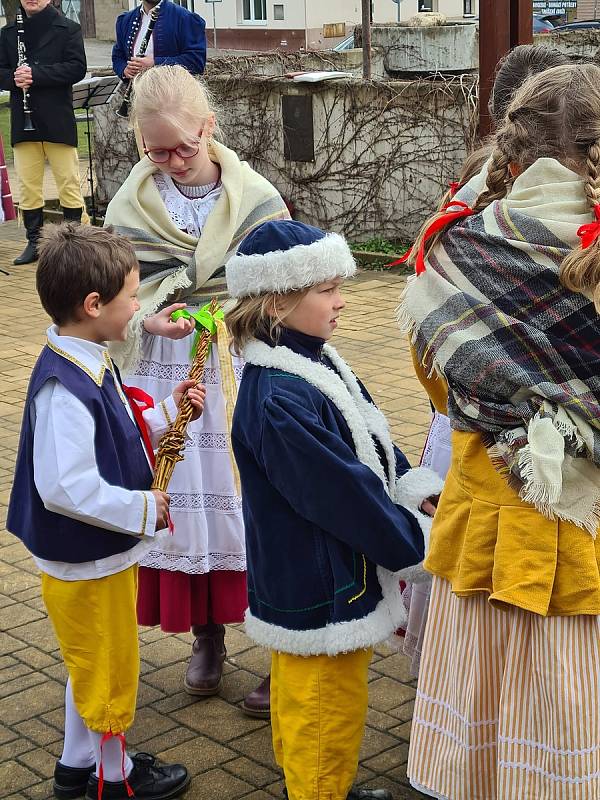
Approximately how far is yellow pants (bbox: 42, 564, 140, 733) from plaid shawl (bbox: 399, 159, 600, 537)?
106 centimetres

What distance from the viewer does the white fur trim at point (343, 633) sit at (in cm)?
269

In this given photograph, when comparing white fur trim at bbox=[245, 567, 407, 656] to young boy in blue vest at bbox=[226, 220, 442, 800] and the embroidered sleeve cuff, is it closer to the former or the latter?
young boy in blue vest at bbox=[226, 220, 442, 800]

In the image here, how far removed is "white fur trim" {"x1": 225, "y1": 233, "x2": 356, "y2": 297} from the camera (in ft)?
8.80

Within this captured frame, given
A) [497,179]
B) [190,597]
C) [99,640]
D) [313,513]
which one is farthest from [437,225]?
[190,597]

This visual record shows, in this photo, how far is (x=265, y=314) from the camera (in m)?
2.75

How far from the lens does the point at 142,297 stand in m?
3.58

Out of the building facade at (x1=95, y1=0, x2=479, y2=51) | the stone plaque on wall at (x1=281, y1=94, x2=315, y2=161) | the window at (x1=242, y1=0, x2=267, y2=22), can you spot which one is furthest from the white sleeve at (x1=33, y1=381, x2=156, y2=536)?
the window at (x1=242, y1=0, x2=267, y2=22)

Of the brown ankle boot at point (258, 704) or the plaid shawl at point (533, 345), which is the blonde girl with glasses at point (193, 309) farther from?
the plaid shawl at point (533, 345)

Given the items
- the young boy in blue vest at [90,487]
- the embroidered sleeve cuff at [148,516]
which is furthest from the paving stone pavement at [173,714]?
the embroidered sleeve cuff at [148,516]

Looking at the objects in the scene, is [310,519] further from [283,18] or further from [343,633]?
[283,18]

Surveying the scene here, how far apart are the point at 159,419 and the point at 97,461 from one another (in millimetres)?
374

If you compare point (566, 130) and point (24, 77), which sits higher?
point (24, 77)

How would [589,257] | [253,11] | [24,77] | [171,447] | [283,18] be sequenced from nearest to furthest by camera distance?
[589,257] < [171,447] < [24,77] < [283,18] < [253,11]

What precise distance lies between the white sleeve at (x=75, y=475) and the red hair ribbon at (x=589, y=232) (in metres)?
1.22
